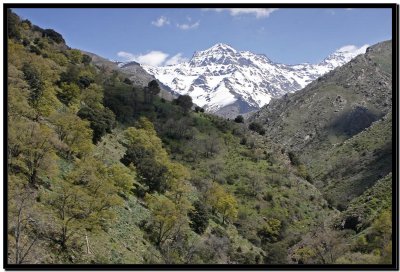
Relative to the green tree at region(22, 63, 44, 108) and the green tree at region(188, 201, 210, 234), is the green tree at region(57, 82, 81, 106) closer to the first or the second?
the green tree at region(22, 63, 44, 108)

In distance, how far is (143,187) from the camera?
36.4m

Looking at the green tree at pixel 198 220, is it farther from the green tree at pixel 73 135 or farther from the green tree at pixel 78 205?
the green tree at pixel 78 205

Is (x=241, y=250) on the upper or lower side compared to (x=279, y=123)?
lower

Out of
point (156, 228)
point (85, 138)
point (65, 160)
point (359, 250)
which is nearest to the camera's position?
point (359, 250)

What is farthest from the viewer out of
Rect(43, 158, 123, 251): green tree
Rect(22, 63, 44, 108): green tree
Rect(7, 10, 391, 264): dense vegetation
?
Rect(22, 63, 44, 108): green tree

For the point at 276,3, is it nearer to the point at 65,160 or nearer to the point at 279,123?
the point at 65,160

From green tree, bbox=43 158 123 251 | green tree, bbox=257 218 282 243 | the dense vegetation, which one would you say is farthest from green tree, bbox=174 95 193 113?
green tree, bbox=43 158 123 251

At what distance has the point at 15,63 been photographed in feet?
117

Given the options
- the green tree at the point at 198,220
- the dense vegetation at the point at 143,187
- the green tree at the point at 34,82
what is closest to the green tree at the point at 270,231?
the dense vegetation at the point at 143,187

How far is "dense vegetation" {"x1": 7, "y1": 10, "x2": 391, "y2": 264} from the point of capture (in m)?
19.4

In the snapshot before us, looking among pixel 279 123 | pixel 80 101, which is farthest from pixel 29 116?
pixel 279 123

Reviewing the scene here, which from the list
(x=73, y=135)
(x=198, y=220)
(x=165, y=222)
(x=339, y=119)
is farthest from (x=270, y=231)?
(x=339, y=119)

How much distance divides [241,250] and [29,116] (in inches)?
756

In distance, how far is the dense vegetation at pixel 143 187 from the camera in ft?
63.7
